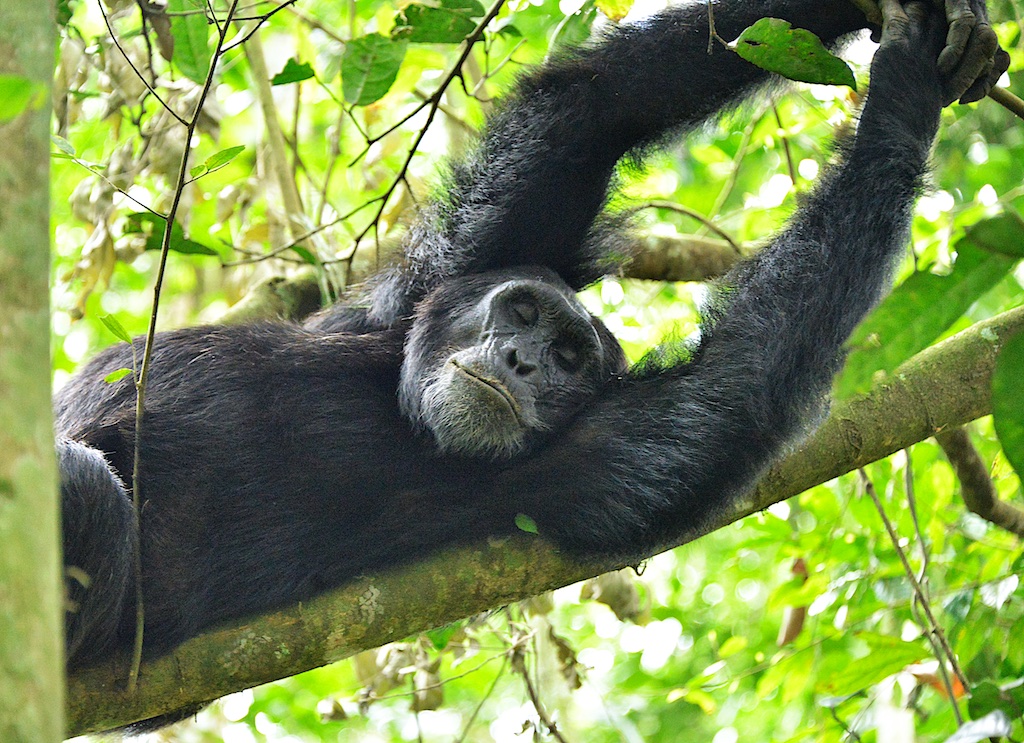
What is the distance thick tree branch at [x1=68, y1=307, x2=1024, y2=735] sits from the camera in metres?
3.02

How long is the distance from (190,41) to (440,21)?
103cm

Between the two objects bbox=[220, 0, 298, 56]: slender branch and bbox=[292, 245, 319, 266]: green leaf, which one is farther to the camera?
bbox=[292, 245, 319, 266]: green leaf

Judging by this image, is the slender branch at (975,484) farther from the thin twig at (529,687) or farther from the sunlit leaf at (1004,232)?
the sunlit leaf at (1004,232)

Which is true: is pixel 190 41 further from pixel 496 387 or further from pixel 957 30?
pixel 957 30

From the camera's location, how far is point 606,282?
15.3 ft

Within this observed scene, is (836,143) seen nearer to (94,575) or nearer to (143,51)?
(94,575)

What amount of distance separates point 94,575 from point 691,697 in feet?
9.19

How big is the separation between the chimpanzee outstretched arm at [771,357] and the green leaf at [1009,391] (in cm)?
159

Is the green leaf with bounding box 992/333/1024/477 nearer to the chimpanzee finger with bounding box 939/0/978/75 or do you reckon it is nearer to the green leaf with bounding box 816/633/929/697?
the chimpanzee finger with bounding box 939/0/978/75

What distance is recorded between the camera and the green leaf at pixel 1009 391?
1592 mm

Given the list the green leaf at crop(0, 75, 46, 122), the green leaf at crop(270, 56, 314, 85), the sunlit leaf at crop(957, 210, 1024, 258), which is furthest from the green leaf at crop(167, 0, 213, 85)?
the sunlit leaf at crop(957, 210, 1024, 258)

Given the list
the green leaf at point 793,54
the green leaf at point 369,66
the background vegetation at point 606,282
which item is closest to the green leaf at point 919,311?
the background vegetation at point 606,282

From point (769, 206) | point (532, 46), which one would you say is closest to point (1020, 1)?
point (769, 206)

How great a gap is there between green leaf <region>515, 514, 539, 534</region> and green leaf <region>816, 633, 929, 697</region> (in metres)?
1.47
